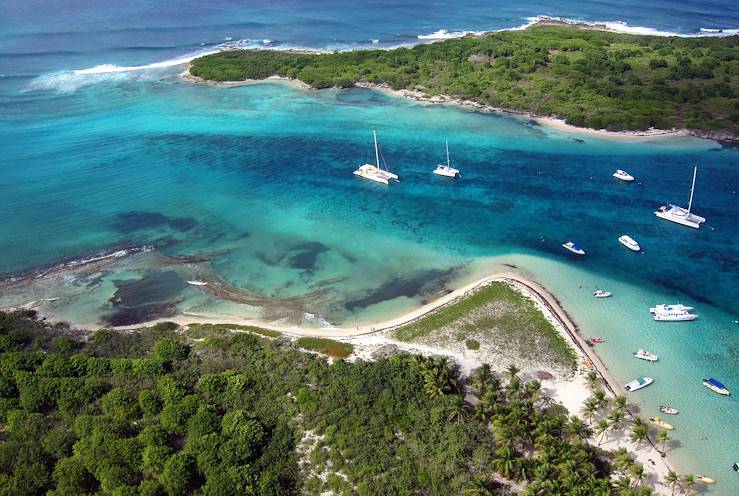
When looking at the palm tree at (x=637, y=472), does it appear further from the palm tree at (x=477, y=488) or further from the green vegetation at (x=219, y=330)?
the green vegetation at (x=219, y=330)

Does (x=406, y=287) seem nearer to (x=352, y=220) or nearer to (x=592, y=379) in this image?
(x=352, y=220)

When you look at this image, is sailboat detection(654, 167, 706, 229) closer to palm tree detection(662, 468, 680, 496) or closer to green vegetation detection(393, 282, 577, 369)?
green vegetation detection(393, 282, 577, 369)

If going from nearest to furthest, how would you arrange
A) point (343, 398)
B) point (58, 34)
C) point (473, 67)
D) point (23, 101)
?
point (343, 398) → point (23, 101) → point (473, 67) → point (58, 34)

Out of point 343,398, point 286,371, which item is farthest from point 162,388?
point 343,398

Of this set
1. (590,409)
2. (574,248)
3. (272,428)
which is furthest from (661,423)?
(272,428)

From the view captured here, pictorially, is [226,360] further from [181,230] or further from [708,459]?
[708,459]

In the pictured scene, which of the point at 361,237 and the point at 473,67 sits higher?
the point at 473,67

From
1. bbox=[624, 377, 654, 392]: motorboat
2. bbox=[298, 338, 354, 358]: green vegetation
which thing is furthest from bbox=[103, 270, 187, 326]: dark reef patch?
bbox=[624, 377, 654, 392]: motorboat
